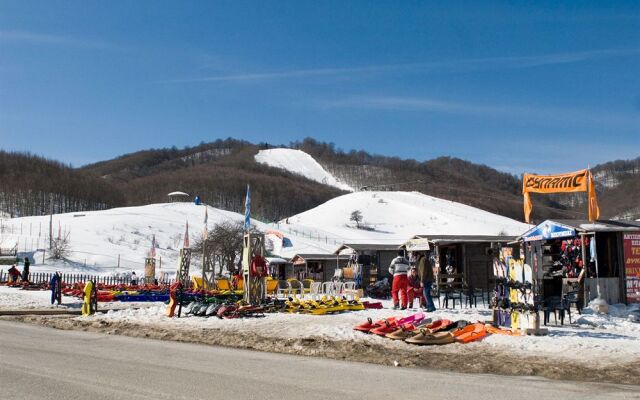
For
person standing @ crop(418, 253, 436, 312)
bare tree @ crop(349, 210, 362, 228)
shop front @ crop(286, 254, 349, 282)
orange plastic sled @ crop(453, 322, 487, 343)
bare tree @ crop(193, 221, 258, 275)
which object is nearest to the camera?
orange plastic sled @ crop(453, 322, 487, 343)

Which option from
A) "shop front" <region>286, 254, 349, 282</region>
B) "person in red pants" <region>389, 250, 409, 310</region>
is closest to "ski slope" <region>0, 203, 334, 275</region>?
"shop front" <region>286, 254, 349, 282</region>

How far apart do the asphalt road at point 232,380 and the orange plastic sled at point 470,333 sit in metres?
2.17

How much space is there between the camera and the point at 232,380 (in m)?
7.77

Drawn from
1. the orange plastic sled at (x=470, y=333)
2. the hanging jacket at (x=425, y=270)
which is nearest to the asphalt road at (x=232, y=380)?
the orange plastic sled at (x=470, y=333)

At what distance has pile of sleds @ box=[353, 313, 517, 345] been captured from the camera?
1079cm

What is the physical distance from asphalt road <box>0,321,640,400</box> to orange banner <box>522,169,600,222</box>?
10649 mm

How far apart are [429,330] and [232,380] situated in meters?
4.67

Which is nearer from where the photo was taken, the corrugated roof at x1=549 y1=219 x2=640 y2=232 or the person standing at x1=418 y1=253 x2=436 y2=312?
the person standing at x1=418 y1=253 x2=436 y2=312

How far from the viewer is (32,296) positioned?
961 inches

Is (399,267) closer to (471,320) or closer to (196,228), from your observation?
(471,320)

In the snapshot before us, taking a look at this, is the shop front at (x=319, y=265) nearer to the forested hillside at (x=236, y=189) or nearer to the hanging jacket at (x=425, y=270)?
the hanging jacket at (x=425, y=270)

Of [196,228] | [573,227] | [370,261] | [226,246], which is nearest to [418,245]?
[370,261]

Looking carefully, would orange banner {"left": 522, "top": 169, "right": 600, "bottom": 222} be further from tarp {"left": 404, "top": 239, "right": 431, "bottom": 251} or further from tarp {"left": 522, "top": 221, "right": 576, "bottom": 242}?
tarp {"left": 404, "top": 239, "right": 431, "bottom": 251}

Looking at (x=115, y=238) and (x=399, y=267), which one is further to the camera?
(x=115, y=238)
